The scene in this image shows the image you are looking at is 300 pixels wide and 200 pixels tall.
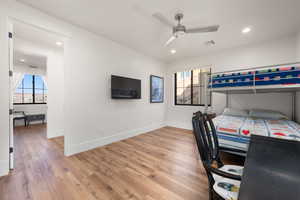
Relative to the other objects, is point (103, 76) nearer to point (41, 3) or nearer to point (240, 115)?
point (41, 3)

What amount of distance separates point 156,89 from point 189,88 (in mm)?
1404

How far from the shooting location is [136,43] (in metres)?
3.31

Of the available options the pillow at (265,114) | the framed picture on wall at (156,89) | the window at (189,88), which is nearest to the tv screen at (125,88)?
the framed picture on wall at (156,89)

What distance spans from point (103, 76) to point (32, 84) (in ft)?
16.5

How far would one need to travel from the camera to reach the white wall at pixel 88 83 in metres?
1.90

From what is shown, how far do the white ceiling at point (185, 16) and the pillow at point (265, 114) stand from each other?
71.6 inches

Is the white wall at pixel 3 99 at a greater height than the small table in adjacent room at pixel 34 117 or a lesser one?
greater

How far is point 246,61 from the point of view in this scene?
3.36m

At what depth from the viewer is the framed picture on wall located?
4.35 m

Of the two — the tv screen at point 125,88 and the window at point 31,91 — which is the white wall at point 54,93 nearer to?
the tv screen at point 125,88

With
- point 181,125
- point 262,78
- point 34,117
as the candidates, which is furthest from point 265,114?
point 34,117

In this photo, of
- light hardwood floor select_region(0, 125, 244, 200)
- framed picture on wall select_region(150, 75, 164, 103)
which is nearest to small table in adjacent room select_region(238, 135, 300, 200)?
light hardwood floor select_region(0, 125, 244, 200)

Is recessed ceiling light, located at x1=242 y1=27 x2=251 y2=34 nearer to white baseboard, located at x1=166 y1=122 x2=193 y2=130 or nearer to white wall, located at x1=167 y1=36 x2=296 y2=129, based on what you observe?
white wall, located at x1=167 y1=36 x2=296 y2=129

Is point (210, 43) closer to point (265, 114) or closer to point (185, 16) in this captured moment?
point (185, 16)
